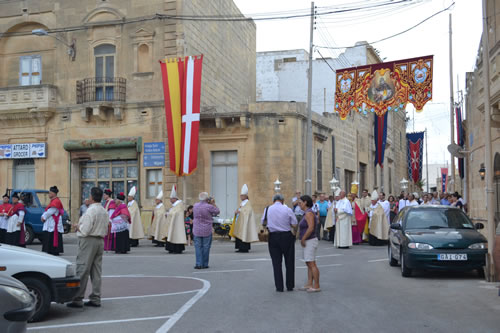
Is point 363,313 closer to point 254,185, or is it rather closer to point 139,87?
point 254,185

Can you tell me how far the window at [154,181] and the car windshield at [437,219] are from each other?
1454 centimetres

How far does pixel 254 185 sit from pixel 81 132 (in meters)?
8.20

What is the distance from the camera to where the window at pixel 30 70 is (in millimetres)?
27375

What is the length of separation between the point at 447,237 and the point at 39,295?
767 cm

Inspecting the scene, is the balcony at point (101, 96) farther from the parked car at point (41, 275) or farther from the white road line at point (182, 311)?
the parked car at point (41, 275)

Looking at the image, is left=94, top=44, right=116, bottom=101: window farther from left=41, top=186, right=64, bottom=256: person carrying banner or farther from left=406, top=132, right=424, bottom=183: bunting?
left=406, top=132, right=424, bottom=183: bunting

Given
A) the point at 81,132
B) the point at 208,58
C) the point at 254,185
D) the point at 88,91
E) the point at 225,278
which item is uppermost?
the point at 208,58

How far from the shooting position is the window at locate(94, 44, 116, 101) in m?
25.9

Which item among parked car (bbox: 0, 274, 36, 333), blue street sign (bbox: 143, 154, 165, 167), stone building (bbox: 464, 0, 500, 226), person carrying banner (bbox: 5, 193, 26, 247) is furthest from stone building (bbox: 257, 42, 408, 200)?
parked car (bbox: 0, 274, 36, 333)

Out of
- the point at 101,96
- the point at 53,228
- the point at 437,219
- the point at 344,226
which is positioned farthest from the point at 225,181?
the point at 437,219

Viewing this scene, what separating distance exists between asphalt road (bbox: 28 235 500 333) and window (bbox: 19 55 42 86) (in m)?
16.4

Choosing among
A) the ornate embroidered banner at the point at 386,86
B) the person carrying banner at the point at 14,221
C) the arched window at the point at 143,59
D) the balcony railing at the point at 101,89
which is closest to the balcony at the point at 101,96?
the balcony railing at the point at 101,89

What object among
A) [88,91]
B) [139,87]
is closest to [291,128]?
[139,87]

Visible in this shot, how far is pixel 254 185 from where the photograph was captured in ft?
82.8
